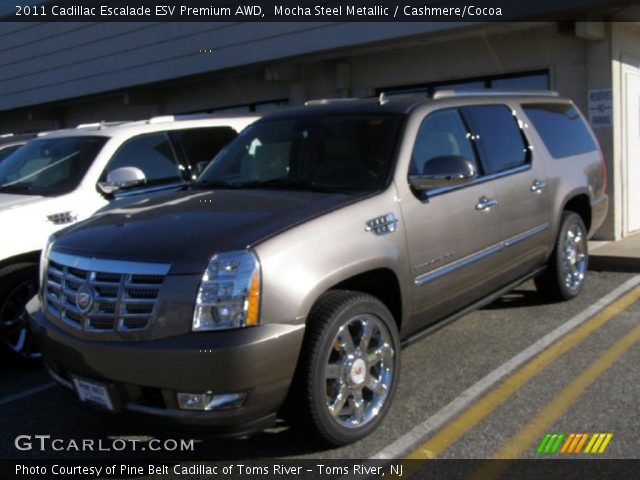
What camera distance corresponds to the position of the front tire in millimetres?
3529

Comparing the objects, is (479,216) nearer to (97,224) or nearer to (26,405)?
(97,224)

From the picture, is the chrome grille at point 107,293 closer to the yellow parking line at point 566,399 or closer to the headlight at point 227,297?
the headlight at point 227,297

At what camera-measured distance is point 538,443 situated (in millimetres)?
3811

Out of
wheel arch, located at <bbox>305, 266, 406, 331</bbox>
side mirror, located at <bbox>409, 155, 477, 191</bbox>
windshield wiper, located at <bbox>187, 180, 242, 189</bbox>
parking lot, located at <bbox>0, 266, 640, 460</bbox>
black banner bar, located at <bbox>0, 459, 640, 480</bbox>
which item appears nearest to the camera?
black banner bar, located at <bbox>0, 459, 640, 480</bbox>

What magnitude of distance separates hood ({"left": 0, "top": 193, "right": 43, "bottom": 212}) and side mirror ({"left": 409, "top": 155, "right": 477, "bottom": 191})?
305cm

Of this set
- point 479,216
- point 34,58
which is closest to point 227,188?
point 479,216

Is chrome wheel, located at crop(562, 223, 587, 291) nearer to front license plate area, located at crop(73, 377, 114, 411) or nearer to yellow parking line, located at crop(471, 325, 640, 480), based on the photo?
yellow parking line, located at crop(471, 325, 640, 480)

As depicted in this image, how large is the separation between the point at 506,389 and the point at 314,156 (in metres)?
1.95

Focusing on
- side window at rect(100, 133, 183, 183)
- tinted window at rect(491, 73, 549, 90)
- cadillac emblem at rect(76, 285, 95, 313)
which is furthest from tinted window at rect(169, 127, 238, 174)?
tinted window at rect(491, 73, 549, 90)

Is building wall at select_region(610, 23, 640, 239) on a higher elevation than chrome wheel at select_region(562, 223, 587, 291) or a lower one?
higher

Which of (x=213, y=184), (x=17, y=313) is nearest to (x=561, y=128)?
(x=213, y=184)

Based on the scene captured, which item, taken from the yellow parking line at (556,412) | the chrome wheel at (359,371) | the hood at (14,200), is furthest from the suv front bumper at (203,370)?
the hood at (14,200)

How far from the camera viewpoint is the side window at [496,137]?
519cm
